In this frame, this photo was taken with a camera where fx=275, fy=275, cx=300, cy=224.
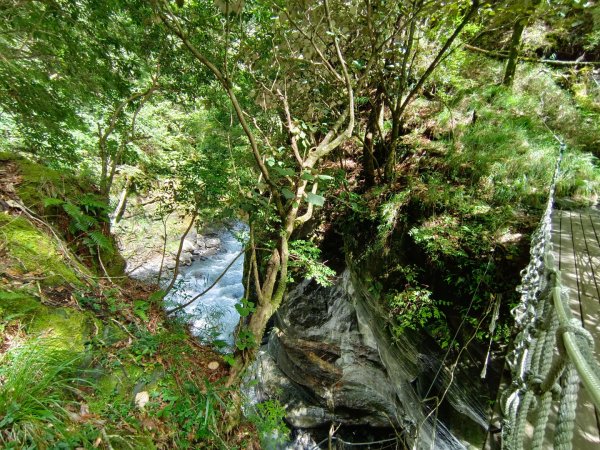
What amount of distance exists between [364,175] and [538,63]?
5643 mm

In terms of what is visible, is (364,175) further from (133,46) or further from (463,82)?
(133,46)

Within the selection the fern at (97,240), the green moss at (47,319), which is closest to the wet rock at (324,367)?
the fern at (97,240)

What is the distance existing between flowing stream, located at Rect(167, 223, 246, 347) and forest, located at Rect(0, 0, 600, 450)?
0.77 meters

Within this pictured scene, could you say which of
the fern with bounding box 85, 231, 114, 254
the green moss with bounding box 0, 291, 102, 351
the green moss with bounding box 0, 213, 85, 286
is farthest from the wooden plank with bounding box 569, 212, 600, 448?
the fern with bounding box 85, 231, 114, 254

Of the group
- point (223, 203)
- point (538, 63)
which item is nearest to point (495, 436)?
point (223, 203)

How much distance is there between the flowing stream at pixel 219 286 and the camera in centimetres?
662

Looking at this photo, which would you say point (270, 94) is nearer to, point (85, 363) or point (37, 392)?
point (85, 363)

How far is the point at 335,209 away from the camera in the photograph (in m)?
5.84

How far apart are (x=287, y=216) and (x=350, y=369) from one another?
3.37 m

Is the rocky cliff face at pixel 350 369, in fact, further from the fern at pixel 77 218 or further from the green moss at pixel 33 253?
the fern at pixel 77 218

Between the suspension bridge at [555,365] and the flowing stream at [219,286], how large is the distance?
477 cm

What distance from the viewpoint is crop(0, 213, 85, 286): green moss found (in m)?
2.72

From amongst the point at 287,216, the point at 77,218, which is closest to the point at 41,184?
the point at 77,218

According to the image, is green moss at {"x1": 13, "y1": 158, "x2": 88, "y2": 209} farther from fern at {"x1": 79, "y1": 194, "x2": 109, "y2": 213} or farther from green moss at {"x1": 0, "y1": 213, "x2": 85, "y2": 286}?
green moss at {"x1": 0, "y1": 213, "x2": 85, "y2": 286}
